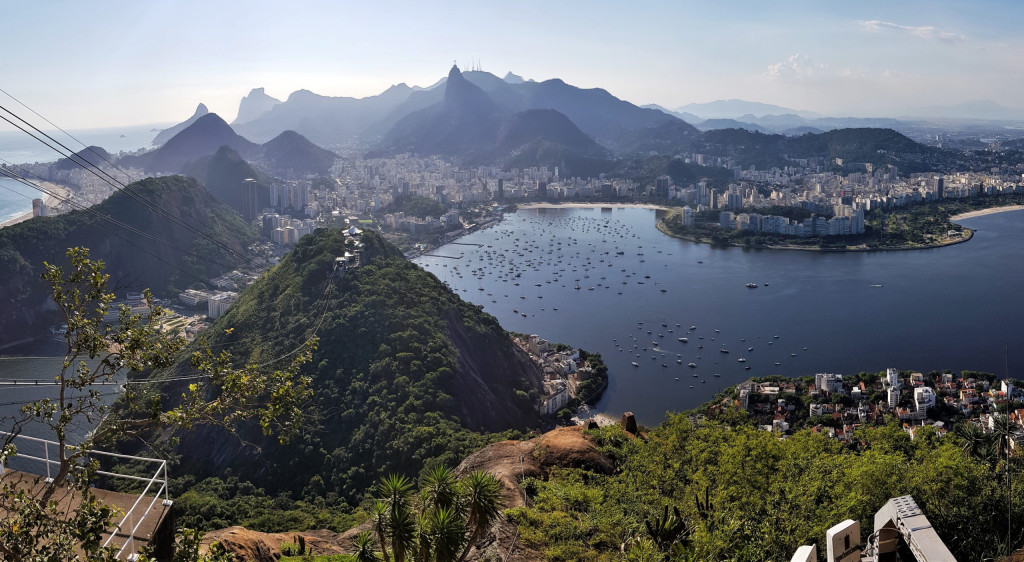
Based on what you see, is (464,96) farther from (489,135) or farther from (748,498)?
(748,498)

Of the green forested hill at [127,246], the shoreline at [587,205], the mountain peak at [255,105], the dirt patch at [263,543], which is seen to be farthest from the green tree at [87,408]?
the mountain peak at [255,105]

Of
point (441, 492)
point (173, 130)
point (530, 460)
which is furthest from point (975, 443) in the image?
point (173, 130)

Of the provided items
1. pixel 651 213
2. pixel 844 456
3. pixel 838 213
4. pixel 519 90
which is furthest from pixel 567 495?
pixel 519 90

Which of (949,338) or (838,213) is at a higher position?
(838,213)

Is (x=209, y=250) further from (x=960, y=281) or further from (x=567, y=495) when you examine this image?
(x=960, y=281)

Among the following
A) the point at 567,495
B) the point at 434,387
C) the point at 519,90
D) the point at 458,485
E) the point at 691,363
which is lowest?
the point at 691,363

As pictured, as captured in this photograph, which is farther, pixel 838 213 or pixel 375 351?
pixel 838 213
